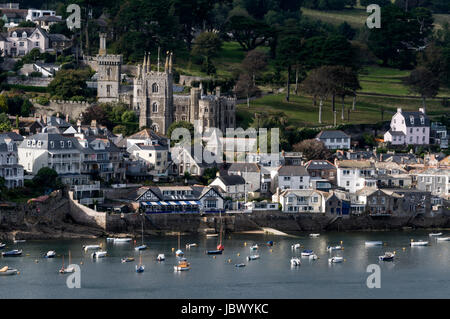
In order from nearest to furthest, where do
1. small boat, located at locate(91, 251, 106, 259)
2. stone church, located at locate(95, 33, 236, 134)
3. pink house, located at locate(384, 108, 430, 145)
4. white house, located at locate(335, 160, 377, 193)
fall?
1. small boat, located at locate(91, 251, 106, 259)
2. white house, located at locate(335, 160, 377, 193)
3. stone church, located at locate(95, 33, 236, 134)
4. pink house, located at locate(384, 108, 430, 145)

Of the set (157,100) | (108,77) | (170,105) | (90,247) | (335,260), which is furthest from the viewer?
(108,77)

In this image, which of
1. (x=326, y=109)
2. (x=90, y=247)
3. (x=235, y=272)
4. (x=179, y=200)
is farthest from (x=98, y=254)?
(x=326, y=109)

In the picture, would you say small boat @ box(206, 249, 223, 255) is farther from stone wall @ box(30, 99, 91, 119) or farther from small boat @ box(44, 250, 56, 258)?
stone wall @ box(30, 99, 91, 119)

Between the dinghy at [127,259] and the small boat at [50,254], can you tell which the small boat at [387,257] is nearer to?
the dinghy at [127,259]

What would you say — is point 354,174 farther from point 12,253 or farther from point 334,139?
point 12,253

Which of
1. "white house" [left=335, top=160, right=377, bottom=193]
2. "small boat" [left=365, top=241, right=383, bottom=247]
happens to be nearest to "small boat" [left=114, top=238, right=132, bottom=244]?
"small boat" [left=365, top=241, right=383, bottom=247]

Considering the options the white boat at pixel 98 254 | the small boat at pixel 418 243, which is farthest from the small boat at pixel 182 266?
the small boat at pixel 418 243
